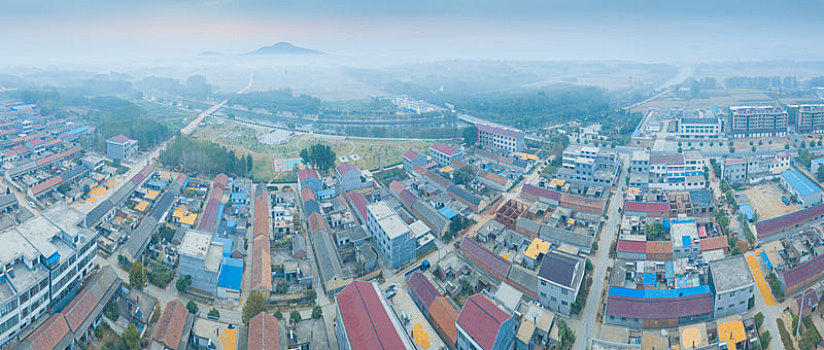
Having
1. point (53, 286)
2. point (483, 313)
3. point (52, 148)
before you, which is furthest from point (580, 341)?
point (52, 148)

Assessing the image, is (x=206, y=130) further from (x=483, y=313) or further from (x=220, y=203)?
(x=483, y=313)

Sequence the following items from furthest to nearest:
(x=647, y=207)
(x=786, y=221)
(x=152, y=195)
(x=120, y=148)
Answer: (x=120, y=148), (x=152, y=195), (x=647, y=207), (x=786, y=221)

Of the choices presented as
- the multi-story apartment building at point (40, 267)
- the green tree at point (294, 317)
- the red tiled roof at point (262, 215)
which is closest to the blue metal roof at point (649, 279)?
the green tree at point (294, 317)

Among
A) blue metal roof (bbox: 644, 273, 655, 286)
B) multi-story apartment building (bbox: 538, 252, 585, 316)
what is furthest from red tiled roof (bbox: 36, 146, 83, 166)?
blue metal roof (bbox: 644, 273, 655, 286)

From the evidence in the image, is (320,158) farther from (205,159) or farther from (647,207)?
(647,207)

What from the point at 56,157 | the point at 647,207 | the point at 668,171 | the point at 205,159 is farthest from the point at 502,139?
the point at 56,157

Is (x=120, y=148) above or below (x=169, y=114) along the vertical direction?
below

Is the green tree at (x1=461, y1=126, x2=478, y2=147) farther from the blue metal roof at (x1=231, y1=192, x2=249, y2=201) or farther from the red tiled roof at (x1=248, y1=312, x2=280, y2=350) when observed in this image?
the red tiled roof at (x1=248, y1=312, x2=280, y2=350)
